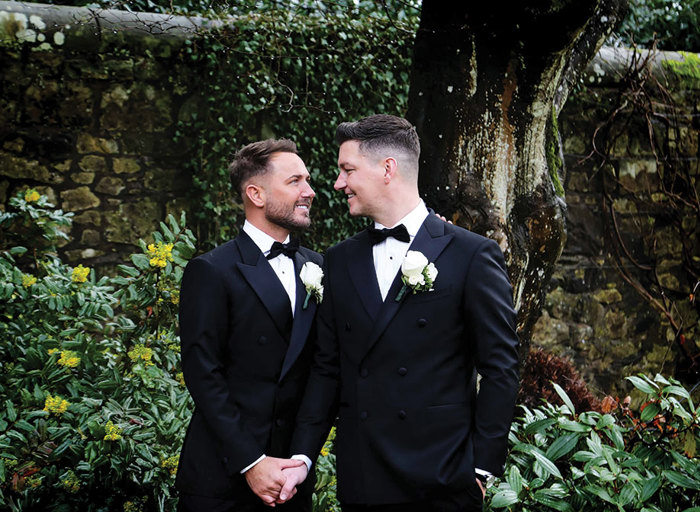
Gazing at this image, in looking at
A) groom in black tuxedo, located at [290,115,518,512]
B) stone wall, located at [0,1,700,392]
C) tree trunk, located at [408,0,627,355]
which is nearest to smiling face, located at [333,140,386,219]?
groom in black tuxedo, located at [290,115,518,512]

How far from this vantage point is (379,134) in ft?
7.68

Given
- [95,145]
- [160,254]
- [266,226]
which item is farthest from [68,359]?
[95,145]

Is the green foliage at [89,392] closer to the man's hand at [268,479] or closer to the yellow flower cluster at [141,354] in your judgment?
the yellow flower cluster at [141,354]

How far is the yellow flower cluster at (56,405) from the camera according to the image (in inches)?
121

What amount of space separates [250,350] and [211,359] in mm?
137

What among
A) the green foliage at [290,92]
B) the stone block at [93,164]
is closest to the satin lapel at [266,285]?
the green foliage at [290,92]

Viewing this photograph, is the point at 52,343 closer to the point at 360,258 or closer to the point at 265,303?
the point at 265,303

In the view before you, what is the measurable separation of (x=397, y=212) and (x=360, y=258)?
7.9 inches

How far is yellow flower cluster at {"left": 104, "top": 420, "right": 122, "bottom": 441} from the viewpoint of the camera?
291cm

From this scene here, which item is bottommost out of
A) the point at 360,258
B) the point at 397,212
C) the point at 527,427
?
the point at 527,427

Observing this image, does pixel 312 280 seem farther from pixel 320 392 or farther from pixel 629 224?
pixel 629 224

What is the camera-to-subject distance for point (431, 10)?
3465mm

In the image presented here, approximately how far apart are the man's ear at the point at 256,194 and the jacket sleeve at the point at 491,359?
79 centimetres

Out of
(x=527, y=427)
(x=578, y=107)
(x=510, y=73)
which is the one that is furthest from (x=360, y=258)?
(x=578, y=107)
